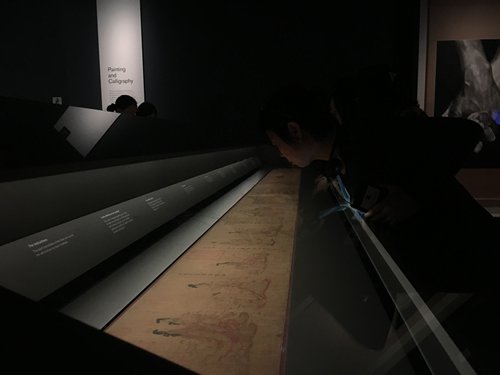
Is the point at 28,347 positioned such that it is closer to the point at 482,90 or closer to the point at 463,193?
the point at 463,193

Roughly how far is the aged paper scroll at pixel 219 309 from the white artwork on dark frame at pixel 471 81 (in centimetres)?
384

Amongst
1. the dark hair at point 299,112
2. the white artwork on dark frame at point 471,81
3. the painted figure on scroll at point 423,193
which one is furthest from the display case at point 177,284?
the white artwork on dark frame at point 471,81

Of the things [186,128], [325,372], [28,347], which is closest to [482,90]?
[186,128]

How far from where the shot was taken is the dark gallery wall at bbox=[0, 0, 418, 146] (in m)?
5.77

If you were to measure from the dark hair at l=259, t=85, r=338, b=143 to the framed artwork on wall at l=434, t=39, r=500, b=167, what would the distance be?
3559mm

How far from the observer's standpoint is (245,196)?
8.98ft

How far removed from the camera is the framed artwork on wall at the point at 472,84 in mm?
4504

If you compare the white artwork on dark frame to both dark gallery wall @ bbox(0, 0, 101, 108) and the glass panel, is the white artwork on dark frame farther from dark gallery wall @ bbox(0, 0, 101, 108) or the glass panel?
dark gallery wall @ bbox(0, 0, 101, 108)

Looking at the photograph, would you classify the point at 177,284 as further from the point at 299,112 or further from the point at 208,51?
the point at 208,51

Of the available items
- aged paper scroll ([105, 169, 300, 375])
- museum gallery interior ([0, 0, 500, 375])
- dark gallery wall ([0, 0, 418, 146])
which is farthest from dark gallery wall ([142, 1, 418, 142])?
aged paper scroll ([105, 169, 300, 375])

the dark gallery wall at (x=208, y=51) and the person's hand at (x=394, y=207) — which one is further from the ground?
the dark gallery wall at (x=208, y=51)

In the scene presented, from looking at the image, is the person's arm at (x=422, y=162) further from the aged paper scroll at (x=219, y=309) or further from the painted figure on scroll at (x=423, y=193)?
the aged paper scroll at (x=219, y=309)

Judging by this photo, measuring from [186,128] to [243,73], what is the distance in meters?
4.18

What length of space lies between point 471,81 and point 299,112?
12.5 ft
